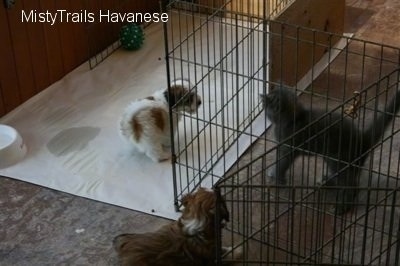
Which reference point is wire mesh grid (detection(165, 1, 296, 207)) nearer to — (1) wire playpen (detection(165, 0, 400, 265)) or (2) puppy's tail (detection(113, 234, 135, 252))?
(1) wire playpen (detection(165, 0, 400, 265))

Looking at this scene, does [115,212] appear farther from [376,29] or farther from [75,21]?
[376,29]

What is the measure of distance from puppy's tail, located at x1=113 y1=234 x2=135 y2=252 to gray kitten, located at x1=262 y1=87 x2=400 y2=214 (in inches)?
23.7

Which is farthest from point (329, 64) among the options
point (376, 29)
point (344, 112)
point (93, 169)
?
point (93, 169)

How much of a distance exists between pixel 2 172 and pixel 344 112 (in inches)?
55.8

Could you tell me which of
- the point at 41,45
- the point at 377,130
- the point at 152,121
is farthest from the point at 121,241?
the point at 41,45

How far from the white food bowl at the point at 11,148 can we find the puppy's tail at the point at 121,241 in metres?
0.80

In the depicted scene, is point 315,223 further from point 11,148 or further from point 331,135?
point 11,148

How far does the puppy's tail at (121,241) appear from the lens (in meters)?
2.53

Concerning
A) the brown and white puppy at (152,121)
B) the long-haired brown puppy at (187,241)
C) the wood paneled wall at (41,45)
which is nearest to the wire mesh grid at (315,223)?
the long-haired brown puppy at (187,241)

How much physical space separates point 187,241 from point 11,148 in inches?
42.6

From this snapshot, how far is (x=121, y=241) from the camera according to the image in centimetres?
254

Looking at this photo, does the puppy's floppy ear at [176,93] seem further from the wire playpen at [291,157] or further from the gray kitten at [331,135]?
the gray kitten at [331,135]

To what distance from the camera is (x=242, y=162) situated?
3.13 m

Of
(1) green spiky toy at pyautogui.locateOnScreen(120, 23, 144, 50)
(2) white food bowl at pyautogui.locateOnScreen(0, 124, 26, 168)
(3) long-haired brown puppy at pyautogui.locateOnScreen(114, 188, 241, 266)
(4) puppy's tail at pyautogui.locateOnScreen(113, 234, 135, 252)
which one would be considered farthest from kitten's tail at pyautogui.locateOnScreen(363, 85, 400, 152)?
(1) green spiky toy at pyautogui.locateOnScreen(120, 23, 144, 50)
